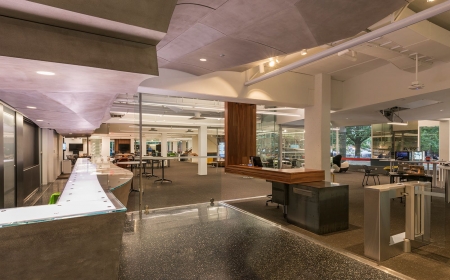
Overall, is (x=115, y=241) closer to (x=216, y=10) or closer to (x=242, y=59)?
(x=216, y=10)

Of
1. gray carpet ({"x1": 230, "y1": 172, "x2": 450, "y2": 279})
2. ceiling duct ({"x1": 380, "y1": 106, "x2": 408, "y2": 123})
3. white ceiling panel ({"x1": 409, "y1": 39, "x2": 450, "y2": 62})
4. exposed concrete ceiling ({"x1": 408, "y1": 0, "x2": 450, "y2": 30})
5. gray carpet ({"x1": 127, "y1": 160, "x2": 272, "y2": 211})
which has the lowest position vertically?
gray carpet ({"x1": 127, "y1": 160, "x2": 272, "y2": 211})

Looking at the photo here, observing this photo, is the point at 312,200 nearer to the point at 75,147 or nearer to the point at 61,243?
the point at 61,243

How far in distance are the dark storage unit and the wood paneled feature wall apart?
2.51 m

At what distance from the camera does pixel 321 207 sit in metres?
4.57

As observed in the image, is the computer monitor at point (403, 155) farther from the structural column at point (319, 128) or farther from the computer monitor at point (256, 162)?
the computer monitor at point (256, 162)

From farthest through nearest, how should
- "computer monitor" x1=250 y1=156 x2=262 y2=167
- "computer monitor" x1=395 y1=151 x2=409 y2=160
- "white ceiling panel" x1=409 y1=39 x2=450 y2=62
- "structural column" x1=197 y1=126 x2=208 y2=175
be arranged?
"structural column" x1=197 y1=126 x2=208 y2=175 → "computer monitor" x1=395 y1=151 x2=409 y2=160 → "computer monitor" x1=250 y1=156 x2=262 y2=167 → "white ceiling panel" x1=409 y1=39 x2=450 y2=62

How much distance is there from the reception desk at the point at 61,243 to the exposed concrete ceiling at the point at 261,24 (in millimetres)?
2091

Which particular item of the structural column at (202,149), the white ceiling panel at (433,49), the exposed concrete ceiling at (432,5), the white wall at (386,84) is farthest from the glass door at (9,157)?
the white wall at (386,84)

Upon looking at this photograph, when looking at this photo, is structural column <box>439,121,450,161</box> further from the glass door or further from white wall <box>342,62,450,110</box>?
the glass door

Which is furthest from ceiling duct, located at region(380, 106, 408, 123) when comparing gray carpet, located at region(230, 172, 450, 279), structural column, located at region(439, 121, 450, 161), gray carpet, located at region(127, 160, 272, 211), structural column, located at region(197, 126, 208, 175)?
structural column, located at region(197, 126, 208, 175)

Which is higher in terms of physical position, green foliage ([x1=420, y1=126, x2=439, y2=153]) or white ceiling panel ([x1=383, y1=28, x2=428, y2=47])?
white ceiling panel ([x1=383, y1=28, x2=428, y2=47])

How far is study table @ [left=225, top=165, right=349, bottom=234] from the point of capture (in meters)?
4.60

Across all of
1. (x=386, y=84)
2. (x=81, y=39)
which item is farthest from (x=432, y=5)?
(x=81, y=39)

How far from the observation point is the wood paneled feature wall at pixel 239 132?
23.6ft
